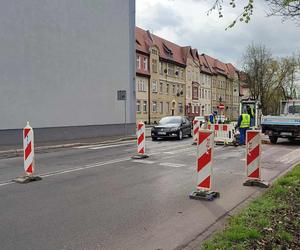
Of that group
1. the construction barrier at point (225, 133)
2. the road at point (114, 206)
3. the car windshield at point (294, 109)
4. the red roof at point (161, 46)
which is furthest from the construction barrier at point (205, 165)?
the red roof at point (161, 46)

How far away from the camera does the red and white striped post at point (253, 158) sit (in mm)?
7988

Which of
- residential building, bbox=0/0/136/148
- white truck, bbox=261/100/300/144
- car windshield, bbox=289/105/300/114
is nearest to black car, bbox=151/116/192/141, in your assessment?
residential building, bbox=0/0/136/148

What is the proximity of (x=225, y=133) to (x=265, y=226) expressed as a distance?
1343 centimetres

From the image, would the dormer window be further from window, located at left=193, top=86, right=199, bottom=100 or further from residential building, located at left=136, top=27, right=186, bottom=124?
window, located at left=193, top=86, right=199, bottom=100

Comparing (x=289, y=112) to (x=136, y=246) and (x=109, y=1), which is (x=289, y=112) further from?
(x=136, y=246)

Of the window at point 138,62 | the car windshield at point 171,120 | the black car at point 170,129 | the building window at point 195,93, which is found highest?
the window at point 138,62

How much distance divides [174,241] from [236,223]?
3.23ft

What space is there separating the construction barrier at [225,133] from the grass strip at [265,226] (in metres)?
11.0

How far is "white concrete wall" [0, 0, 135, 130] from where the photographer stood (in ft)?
61.1

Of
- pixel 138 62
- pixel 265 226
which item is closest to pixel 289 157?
pixel 265 226

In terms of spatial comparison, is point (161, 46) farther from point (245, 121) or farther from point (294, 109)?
point (245, 121)

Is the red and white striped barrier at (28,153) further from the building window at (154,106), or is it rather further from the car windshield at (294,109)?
the building window at (154,106)

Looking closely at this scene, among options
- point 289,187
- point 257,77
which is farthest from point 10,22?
point 257,77

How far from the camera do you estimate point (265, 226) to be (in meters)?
4.88
